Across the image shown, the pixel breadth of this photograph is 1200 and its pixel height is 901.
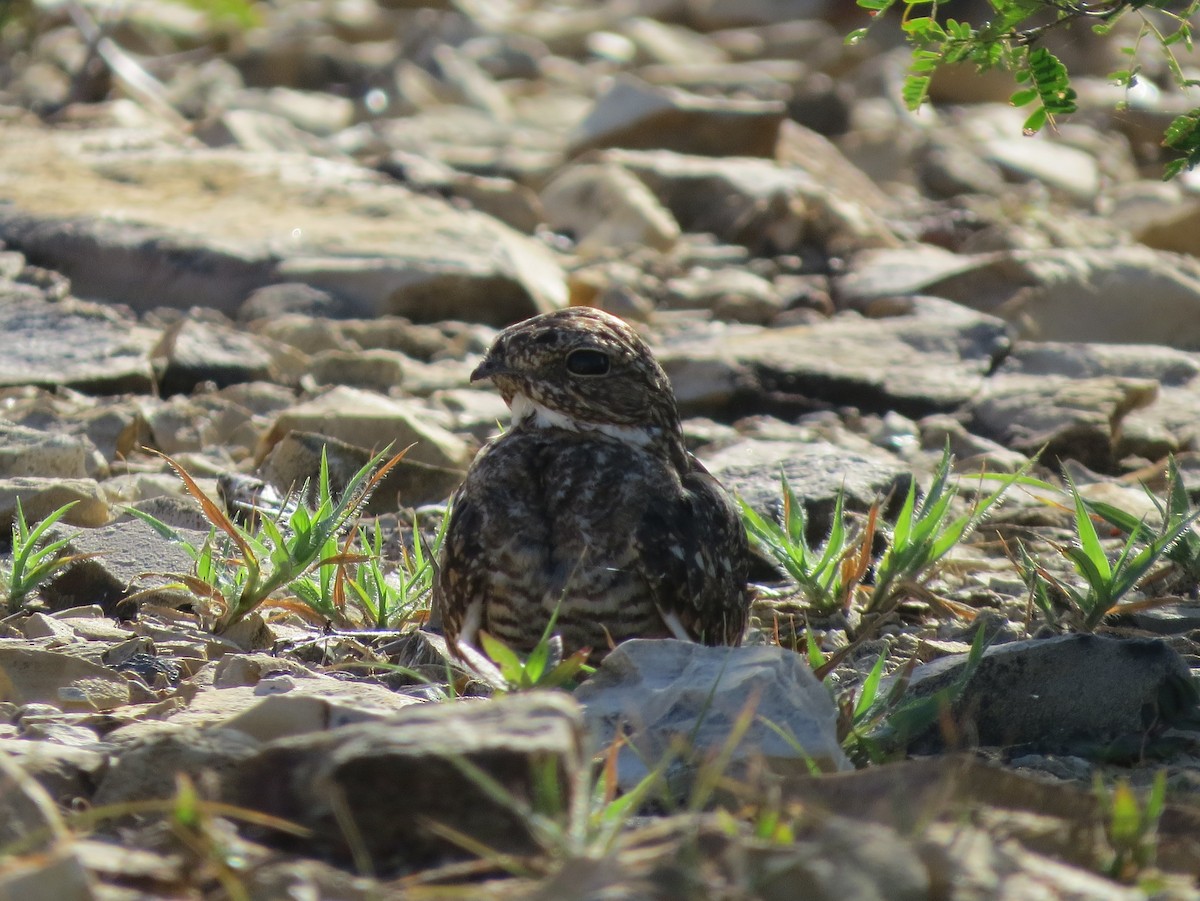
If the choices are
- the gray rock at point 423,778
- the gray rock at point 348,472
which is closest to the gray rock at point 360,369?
the gray rock at point 348,472

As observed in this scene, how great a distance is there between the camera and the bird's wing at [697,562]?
4.38 meters

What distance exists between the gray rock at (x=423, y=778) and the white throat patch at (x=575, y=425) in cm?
205

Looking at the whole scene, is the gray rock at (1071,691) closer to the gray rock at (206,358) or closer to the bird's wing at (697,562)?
the bird's wing at (697,562)

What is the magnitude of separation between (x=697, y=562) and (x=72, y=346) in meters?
4.32

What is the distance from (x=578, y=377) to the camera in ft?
15.5

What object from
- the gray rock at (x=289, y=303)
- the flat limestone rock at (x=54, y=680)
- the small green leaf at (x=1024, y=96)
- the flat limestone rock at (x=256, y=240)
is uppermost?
the small green leaf at (x=1024, y=96)

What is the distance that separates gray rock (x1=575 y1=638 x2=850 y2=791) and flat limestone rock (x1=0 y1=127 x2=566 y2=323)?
5442mm

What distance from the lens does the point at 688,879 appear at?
94.9 inches

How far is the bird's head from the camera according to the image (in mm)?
4730

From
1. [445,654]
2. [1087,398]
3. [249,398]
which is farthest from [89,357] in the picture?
[1087,398]

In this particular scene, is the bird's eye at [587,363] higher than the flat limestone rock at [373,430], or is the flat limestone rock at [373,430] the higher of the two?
the bird's eye at [587,363]

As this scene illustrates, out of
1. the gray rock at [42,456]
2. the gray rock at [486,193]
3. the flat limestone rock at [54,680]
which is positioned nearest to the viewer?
the flat limestone rock at [54,680]

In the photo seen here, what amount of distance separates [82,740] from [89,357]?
446 cm

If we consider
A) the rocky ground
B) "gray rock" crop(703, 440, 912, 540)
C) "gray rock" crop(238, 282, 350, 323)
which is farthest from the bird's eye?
"gray rock" crop(238, 282, 350, 323)
